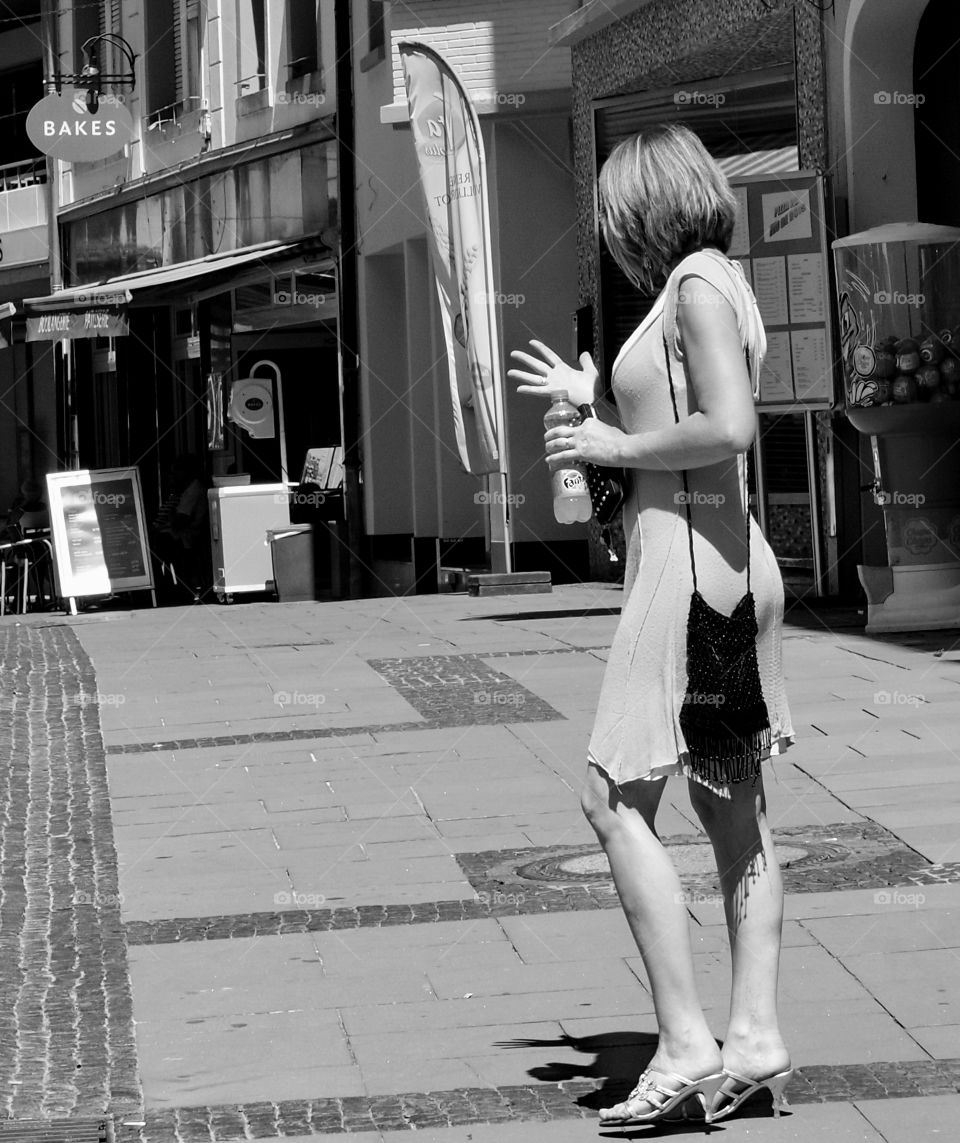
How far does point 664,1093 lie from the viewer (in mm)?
3658

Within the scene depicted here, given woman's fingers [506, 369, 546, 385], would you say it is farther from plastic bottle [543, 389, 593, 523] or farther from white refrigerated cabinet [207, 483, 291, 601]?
white refrigerated cabinet [207, 483, 291, 601]

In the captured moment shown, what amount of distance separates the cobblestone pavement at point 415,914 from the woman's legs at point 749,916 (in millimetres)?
143

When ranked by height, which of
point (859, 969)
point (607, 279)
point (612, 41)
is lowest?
point (859, 969)

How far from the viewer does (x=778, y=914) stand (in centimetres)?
383

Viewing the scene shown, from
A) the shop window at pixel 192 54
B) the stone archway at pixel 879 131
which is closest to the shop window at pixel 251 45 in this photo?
the shop window at pixel 192 54

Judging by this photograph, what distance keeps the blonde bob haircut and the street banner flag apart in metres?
11.2

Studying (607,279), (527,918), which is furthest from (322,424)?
(527,918)

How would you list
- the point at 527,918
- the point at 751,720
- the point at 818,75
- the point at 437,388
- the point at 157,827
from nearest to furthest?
the point at 751,720 → the point at 527,918 → the point at 157,827 → the point at 818,75 → the point at 437,388

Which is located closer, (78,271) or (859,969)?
(859,969)

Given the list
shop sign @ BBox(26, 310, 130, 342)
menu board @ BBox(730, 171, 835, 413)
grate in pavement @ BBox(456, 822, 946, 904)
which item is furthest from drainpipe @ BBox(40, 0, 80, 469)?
grate in pavement @ BBox(456, 822, 946, 904)

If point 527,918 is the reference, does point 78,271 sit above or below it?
above

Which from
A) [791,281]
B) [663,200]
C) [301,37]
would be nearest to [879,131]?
[791,281]

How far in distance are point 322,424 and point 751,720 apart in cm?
1835

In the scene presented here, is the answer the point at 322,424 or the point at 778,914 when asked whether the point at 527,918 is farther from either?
the point at 322,424
